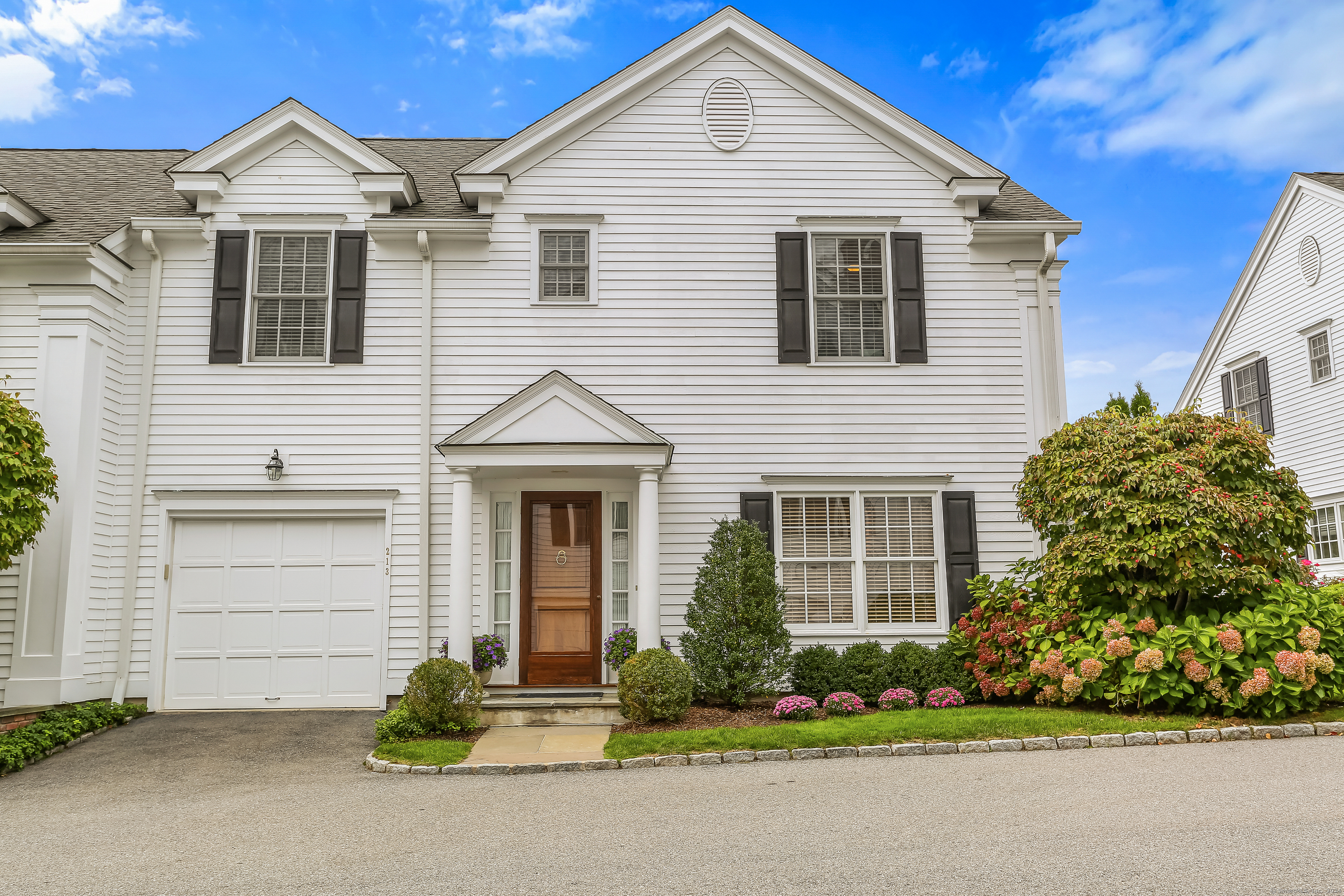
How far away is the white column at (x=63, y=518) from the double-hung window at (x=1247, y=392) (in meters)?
19.4

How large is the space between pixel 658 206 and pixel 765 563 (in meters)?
4.57

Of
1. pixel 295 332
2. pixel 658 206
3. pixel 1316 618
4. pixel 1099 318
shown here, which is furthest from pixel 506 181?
pixel 1099 318

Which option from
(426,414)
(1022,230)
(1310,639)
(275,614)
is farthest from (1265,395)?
(275,614)

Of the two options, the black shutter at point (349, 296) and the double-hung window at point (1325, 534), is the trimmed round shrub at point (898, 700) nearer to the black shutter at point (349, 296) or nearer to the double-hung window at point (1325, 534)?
the black shutter at point (349, 296)

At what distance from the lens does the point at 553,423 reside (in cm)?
959

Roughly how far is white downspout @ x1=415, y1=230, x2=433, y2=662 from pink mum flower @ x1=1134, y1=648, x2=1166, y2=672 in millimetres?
7171

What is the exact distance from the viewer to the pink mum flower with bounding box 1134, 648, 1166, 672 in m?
8.03

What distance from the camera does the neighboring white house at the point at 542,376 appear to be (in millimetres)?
9938

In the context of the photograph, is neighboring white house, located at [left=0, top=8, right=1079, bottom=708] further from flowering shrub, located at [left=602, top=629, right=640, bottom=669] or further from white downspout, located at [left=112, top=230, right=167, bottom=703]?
flowering shrub, located at [left=602, top=629, right=640, bottom=669]

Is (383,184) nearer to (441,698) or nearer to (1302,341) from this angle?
(441,698)

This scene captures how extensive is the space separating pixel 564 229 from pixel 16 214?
6.08 meters

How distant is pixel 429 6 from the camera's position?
55.3ft

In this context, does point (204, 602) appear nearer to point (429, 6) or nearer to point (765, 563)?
point (765, 563)

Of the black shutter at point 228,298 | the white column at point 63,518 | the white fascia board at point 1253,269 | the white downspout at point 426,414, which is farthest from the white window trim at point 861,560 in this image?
the white fascia board at point 1253,269
